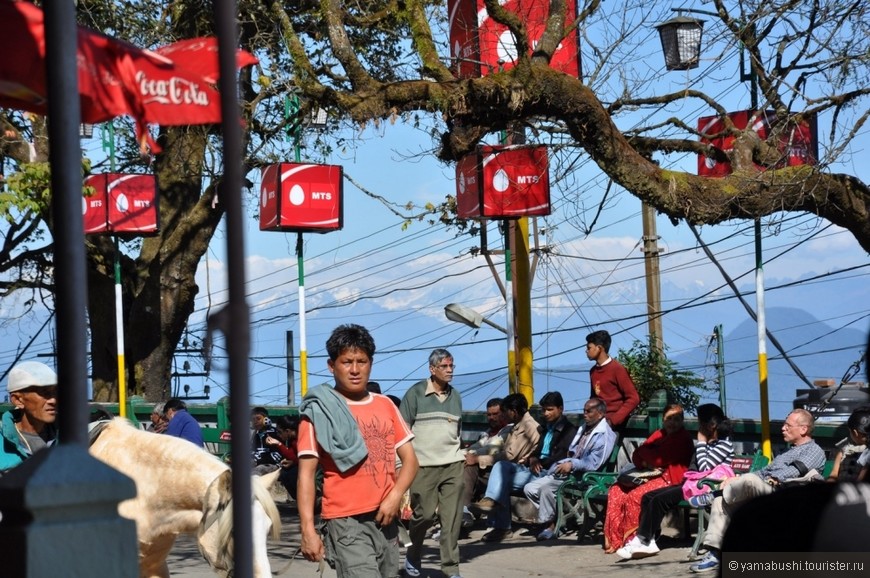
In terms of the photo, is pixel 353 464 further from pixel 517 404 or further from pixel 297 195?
pixel 297 195

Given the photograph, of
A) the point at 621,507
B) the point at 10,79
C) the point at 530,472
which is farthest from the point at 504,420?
the point at 10,79

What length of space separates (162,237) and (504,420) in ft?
35.4

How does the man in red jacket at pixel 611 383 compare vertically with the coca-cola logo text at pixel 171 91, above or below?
below

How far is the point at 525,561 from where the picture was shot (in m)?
10.9

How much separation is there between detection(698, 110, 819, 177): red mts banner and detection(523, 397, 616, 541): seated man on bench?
2.45 m

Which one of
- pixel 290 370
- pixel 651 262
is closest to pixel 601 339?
pixel 651 262

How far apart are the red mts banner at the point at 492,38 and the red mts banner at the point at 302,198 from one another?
309 centimetres

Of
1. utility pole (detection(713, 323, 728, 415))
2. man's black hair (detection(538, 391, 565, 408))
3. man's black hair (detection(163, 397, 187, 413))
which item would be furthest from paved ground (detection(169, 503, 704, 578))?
utility pole (detection(713, 323, 728, 415))

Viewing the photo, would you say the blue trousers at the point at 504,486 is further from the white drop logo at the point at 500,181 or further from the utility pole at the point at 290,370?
the utility pole at the point at 290,370

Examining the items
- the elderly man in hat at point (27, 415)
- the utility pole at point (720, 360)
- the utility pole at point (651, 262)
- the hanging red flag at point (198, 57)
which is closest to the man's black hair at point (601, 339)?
the elderly man in hat at point (27, 415)

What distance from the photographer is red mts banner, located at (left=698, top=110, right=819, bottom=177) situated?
10.3 metres

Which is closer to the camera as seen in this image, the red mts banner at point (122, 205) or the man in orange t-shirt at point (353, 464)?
the man in orange t-shirt at point (353, 464)

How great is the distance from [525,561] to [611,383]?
201 cm

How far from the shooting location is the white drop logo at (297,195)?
14.5m
